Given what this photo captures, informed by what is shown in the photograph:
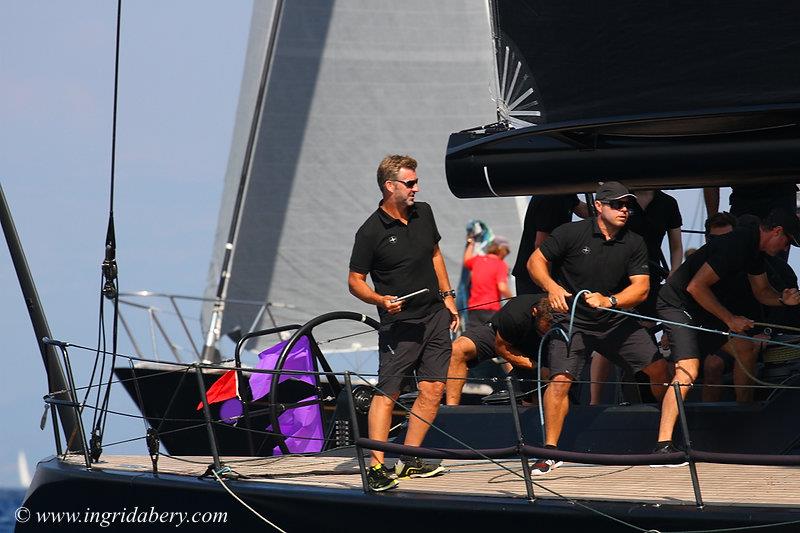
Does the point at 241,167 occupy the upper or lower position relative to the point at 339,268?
upper

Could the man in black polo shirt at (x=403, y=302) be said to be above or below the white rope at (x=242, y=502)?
above

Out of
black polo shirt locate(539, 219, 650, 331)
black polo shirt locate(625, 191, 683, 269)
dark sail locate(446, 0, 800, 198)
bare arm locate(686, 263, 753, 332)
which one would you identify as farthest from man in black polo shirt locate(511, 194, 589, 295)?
bare arm locate(686, 263, 753, 332)

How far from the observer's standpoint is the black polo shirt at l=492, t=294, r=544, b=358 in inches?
297

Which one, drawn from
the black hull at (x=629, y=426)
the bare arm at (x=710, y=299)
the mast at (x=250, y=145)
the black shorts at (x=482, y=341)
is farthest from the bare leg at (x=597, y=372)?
the mast at (x=250, y=145)

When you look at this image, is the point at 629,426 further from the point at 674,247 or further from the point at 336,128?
the point at 336,128

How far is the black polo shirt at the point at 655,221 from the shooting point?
782cm

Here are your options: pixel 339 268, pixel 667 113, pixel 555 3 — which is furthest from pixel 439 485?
pixel 339 268

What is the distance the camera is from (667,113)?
676 centimetres

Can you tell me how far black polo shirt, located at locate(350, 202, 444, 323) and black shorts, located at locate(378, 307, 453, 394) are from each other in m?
0.05

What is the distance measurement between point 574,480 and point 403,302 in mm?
1067

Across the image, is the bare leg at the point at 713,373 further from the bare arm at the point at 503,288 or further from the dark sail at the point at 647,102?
the bare arm at the point at 503,288

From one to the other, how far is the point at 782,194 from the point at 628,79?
1.60m

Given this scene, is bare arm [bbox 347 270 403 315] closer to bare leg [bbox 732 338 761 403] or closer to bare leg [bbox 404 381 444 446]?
bare leg [bbox 404 381 444 446]

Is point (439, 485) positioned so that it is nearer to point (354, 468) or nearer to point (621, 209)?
point (354, 468)
